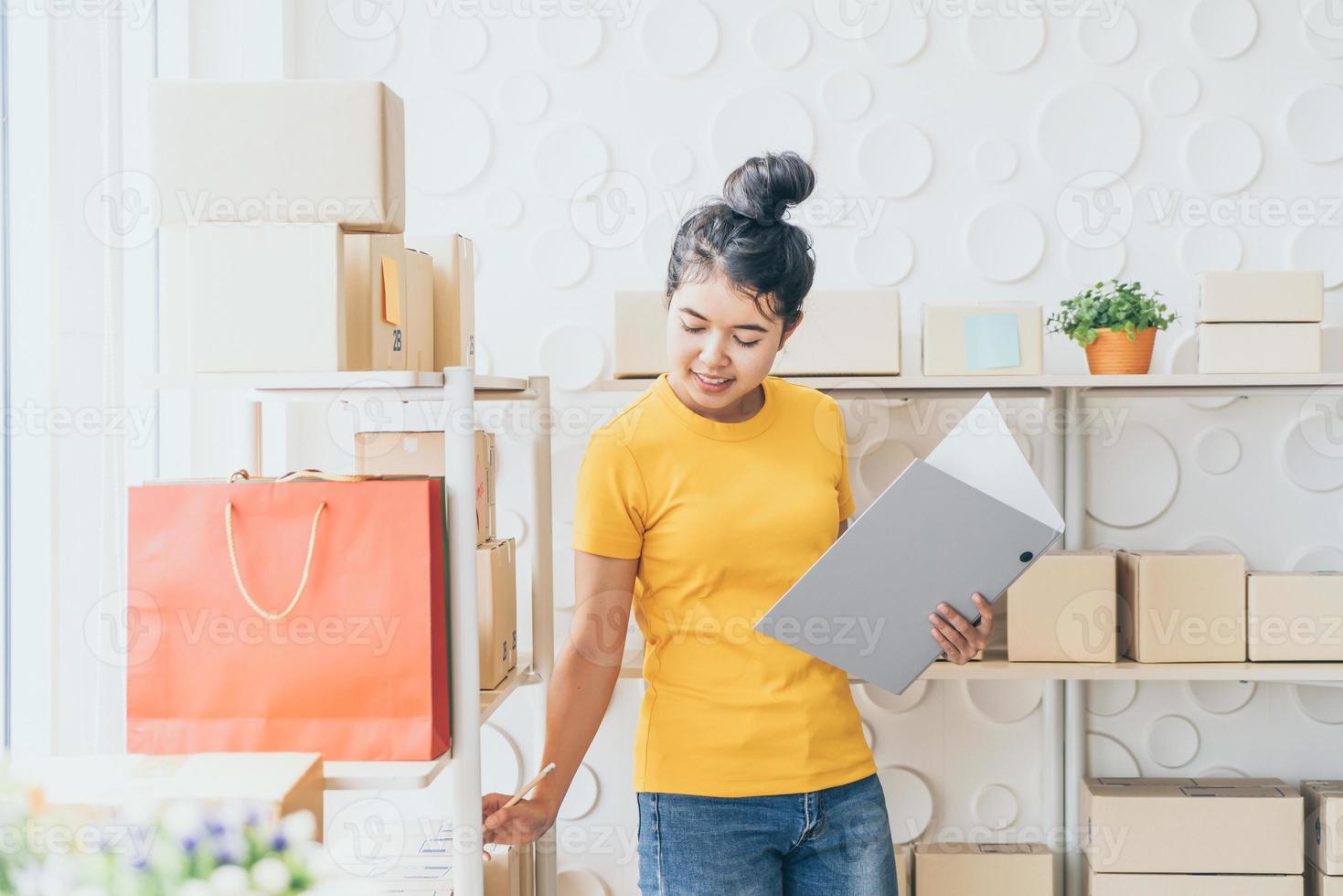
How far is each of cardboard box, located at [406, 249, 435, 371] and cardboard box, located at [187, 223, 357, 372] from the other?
8.6 inches

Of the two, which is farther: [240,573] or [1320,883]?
[1320,883]

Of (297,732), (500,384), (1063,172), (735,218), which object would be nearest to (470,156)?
(500,384)

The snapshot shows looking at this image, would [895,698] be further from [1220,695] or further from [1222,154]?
[1222,154]

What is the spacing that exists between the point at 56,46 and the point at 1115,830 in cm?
215

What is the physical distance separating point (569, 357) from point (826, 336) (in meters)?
0.56

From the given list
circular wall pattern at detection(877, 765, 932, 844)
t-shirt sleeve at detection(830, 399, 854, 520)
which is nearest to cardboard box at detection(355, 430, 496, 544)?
t-shirt sleeve at detection(830, 399, 854, 520)

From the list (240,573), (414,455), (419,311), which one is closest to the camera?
(240,573)

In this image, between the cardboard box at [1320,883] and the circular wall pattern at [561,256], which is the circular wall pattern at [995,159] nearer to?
the circular wall pattern at [561,256]

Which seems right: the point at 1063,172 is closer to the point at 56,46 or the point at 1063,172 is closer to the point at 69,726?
the point at 56,46

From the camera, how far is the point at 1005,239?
7.04ft

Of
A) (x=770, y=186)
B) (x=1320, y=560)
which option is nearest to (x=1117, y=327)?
(x=1320, y=560)

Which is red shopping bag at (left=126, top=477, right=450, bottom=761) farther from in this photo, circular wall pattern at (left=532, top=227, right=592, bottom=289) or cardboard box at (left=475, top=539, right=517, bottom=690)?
circular wall pattern at (left=532, top=227, right=592, bottom=289)

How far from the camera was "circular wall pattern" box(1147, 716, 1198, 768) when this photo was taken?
2172 millimetres

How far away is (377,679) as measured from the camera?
1171mm
